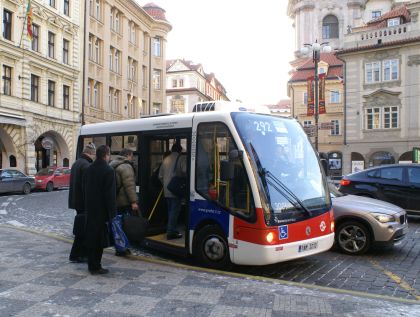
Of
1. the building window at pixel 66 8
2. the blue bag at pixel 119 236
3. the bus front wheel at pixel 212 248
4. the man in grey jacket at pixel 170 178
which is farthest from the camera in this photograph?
the building window at pixel 66 8

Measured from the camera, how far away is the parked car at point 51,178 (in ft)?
87.5

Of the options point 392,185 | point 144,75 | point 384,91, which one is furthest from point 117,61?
point 392,185

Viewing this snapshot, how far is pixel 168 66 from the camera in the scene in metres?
81.2

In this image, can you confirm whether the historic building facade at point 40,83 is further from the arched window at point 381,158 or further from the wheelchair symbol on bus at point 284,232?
the wheelchair symbol on bus at point 284,232

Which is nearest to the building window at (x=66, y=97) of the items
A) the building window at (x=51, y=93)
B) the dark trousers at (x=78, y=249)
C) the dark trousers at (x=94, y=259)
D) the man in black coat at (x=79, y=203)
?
the building window at (x=51, y=93)

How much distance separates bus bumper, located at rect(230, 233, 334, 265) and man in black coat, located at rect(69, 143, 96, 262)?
7.83ft

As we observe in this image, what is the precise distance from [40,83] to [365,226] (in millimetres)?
28745

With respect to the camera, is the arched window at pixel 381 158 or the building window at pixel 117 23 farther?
the building window at pixel 117 23

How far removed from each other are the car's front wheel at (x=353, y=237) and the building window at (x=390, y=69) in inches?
1294

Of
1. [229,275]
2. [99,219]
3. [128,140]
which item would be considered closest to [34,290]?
[99,219]

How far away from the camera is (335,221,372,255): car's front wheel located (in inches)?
336

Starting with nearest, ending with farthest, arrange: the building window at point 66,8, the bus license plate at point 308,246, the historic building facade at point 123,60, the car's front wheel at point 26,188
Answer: the bus license plate at point 308,246 → the car's front wheel at point 26,188 → the building window at point 66,8 → the historic building facade at point 123,60

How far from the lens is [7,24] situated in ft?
96.1

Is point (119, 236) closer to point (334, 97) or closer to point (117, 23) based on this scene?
point (117, 23)
